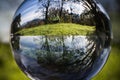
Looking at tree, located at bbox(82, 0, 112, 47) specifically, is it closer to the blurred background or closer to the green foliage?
the blurred background

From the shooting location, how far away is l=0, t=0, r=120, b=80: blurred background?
8531 millimetres

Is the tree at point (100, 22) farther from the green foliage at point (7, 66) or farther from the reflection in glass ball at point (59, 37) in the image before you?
the green foliage at point (7, 66)

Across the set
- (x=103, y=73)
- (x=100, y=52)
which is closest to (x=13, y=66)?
(x=103, y=73)

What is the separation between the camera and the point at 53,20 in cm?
207

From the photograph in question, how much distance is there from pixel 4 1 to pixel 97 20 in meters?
7.15

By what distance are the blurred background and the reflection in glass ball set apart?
5971mm

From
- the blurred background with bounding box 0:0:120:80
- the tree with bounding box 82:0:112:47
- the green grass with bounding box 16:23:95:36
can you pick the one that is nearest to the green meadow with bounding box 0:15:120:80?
the blurred background with bounding box 0:0:120:80

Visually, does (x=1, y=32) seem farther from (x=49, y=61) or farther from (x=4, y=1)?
(x=49, y=61)

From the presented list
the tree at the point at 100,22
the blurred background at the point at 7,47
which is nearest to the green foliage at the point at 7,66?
the blurred background at the point at 7,47

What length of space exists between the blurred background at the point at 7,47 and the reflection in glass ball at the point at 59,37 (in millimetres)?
5971

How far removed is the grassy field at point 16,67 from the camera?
8680mm

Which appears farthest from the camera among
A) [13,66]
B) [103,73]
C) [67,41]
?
[13,66]

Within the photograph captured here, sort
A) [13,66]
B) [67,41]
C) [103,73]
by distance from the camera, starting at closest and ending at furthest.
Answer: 1. [67,41]
2. [103,73]
3. [13,66]

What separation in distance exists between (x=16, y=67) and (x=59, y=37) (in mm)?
7477
